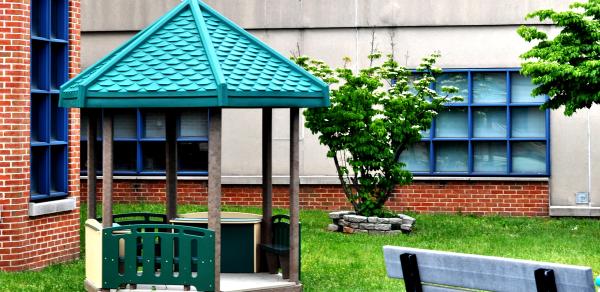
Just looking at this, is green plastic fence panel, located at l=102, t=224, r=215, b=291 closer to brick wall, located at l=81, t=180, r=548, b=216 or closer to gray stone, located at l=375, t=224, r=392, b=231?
gray stone, located at l=375, t=224, r=392, b=231

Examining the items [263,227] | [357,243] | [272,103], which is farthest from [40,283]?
[357,243]

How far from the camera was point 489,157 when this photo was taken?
24.8 meters

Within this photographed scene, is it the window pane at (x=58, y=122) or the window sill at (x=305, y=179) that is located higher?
the window pane at (x=58, y=122)

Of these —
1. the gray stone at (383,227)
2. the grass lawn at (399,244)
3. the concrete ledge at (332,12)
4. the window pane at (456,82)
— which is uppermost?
the concrete ledge at (332,12)

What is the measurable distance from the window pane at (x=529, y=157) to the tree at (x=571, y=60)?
4.91 m

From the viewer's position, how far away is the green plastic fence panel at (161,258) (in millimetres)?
12516

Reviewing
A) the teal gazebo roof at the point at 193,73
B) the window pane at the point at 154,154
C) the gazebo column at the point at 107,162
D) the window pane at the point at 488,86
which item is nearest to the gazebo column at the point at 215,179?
the teal gazebo roof at the point at 193,73

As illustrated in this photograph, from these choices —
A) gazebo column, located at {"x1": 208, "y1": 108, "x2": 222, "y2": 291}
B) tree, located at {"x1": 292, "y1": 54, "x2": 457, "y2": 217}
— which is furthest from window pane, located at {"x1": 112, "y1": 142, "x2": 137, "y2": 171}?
gazebo column, located at {"x1": 208, "y1": 108, "x2": 222, "y2": 291}

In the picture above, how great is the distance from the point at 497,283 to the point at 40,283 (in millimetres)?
7347

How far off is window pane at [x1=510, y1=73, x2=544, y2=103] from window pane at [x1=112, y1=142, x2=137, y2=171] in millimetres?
8402

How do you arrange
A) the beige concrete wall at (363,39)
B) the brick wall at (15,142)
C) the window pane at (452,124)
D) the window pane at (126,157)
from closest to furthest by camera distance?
the brick wall at (15,142) → the beige concrete wall at (363,39) → the window pane at (452,124) → the window pane at (126,157)

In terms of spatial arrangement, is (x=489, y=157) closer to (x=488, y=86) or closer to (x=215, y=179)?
(x=488, y=86)

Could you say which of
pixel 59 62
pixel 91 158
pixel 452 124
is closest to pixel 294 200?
pixel 91 158

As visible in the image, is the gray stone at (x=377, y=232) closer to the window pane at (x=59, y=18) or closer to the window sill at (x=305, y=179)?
the window sill at (x=305, y=179)
